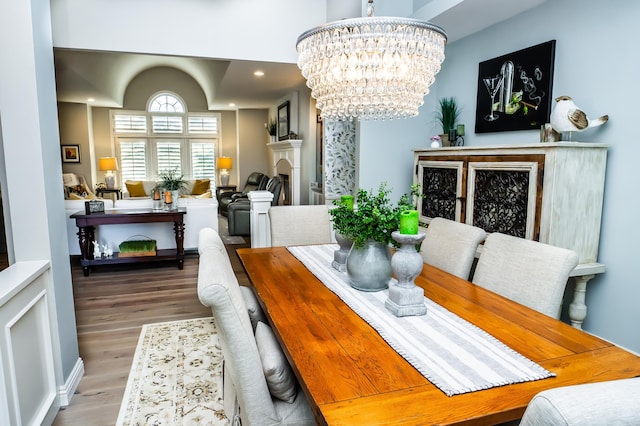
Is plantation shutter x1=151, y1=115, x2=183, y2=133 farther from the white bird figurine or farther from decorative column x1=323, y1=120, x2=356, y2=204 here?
the white bird figurine

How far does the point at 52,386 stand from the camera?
2059 millimetres

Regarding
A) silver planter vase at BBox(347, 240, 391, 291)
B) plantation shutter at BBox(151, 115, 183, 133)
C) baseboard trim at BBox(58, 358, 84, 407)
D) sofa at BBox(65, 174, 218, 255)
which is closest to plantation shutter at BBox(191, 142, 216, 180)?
plantation shutter at BBox(151, 115, 183, 133)

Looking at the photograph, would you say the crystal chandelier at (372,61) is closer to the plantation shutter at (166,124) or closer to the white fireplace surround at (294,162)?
the white fireplace surround at (294,162)

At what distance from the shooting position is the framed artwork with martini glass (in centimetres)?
286

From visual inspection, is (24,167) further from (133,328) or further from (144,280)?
(144,280)

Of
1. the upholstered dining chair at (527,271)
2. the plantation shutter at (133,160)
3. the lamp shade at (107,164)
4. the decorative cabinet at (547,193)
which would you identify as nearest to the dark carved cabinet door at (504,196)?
the decorative cabinet at (547,193)

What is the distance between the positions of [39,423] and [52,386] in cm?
23

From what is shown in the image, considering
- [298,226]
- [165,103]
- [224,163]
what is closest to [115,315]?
[298,226]

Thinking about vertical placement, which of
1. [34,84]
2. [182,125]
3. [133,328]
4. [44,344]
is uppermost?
[182,125]

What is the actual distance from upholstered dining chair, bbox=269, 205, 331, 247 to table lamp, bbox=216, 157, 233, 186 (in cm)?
673

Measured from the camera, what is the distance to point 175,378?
8.02ft

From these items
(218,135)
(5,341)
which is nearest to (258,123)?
(218,135)

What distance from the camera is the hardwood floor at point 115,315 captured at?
2193 mm

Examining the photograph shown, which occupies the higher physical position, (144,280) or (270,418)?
(270,418)
